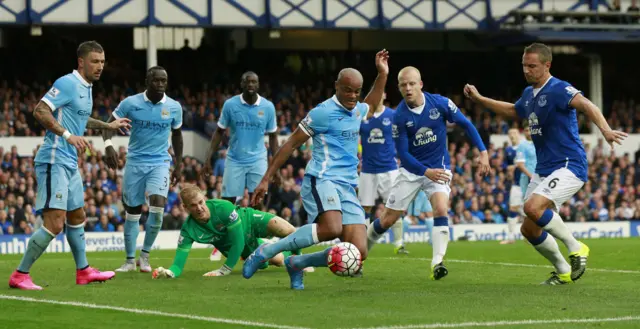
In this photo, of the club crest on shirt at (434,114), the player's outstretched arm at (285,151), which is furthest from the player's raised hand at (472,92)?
the player's outstretched arm at (285,151)

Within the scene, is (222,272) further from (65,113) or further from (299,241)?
(65,113)

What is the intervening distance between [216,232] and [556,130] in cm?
414

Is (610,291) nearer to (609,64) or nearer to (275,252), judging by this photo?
(275,252)

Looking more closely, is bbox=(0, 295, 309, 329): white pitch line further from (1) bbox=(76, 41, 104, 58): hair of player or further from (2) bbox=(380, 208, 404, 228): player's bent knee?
(2) bbox=(380, 208, 404, 228): player's bent knee

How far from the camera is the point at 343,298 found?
1125 cm

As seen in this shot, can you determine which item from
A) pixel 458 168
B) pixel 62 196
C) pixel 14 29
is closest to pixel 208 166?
pixel 62 196

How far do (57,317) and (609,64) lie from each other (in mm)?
37216

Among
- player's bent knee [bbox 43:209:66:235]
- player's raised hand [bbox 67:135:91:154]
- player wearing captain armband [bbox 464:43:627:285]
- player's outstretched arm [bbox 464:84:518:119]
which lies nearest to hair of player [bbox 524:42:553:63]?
player wearing captain armband [bbox 464:43:627:285]

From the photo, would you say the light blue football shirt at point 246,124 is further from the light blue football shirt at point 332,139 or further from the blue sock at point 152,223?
the light blue football shirt at point 332,139

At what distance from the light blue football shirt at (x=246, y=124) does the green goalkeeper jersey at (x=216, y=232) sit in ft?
11.9

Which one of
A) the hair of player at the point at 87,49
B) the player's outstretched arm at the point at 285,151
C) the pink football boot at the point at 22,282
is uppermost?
the hair of player at the point at 87,49

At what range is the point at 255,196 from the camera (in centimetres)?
A: 1148

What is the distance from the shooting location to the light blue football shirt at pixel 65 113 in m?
12.3

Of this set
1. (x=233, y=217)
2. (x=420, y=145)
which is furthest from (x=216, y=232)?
(x=420, y=145)
